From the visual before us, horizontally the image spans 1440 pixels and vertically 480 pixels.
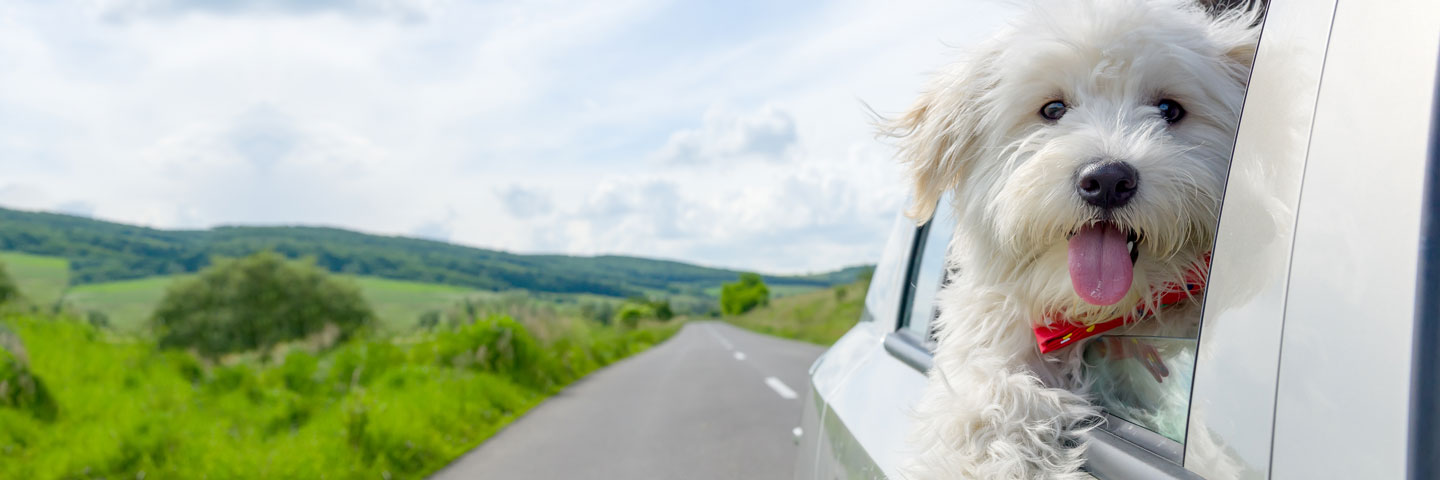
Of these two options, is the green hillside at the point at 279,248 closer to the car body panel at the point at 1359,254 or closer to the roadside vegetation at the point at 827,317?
the roadside vegetation at the point at 827,317

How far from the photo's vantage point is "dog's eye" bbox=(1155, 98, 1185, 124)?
64.3 inches

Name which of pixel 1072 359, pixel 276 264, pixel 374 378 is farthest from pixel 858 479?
pixel 276 264

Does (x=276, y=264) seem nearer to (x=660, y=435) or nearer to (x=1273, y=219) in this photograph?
(x=660, y=435)

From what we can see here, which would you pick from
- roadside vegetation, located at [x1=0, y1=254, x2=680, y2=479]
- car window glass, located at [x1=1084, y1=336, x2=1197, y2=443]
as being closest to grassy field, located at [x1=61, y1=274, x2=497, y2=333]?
roadside vegetation, located at [x1=0, y1=254, x2=680, y2=479]

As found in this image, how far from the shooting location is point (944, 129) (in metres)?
2.11

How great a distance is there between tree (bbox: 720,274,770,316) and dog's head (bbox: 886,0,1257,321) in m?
116

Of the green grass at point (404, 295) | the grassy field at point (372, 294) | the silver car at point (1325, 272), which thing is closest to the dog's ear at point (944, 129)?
the silver car at point (1325, 272)

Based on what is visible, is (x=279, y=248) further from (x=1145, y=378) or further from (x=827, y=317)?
(x=1145, y=378)

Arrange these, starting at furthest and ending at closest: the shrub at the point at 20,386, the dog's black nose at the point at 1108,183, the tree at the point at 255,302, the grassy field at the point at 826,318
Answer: the tree at the point at 255,302
the grassy field at the point at 826,318
the shrub at the point at 20,386
the dog's black nose at the point at 1108,183

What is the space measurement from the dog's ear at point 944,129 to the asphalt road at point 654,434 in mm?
3917

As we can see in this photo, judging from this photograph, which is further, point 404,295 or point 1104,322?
point 404,295

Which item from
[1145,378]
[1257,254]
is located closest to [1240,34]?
[1145,378]

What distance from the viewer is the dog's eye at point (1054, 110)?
1.84 metres

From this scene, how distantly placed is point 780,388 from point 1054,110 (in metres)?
9.63
